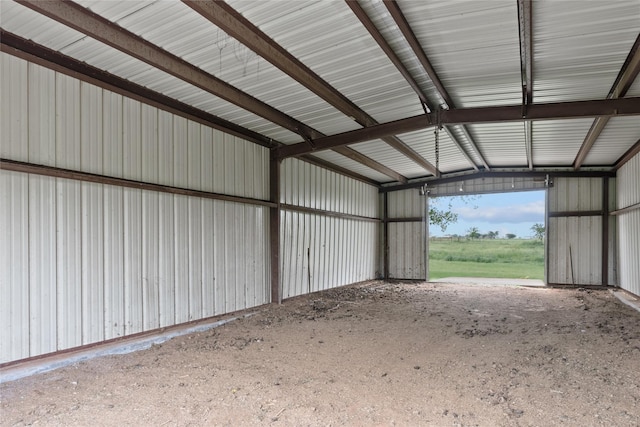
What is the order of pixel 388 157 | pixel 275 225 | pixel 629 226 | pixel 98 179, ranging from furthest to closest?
pixel 388 157, pixel 629 226, pixel 275 225, pixel 98 179

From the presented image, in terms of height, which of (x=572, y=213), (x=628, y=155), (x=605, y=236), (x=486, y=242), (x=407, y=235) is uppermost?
(x=628, y=155)

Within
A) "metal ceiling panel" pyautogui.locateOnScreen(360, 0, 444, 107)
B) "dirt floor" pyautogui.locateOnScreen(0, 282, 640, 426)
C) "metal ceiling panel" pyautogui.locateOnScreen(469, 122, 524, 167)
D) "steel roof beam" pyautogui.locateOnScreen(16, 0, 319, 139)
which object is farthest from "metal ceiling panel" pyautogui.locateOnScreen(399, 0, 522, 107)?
"dirt floor" pyautogui.locateOnScreen(0, 282, 640, 426)

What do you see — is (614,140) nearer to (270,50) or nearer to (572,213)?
(572,213)

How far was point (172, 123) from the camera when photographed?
5852 millimetres

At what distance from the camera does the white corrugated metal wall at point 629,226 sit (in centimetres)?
854

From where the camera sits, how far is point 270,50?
14.2ft

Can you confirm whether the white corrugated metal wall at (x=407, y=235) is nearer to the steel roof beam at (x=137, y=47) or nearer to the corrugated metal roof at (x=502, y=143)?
the corrugated metal roof at (x=502, y=143)

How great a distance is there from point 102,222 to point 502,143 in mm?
8667

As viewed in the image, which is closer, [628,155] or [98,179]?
[98,179]

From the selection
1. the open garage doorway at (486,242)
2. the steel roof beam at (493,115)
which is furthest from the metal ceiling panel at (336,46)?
the open garage doorway at (486,242)

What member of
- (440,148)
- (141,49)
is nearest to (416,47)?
(141,49)

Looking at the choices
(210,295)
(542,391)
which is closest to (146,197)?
(210,295)

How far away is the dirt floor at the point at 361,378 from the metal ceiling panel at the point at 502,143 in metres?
3.93

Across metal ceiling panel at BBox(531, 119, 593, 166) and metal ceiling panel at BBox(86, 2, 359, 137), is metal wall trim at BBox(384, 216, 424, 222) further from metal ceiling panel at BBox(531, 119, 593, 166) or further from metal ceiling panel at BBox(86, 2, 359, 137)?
metal ceiling panel at BBox(86, 2, 359, 137)
